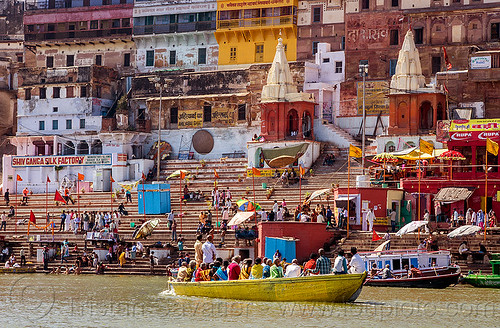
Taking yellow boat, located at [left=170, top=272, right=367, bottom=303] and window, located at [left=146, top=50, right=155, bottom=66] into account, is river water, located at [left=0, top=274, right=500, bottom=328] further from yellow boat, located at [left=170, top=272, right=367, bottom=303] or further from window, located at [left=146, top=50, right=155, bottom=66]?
window, located at [left=146, top=50, right=155, bottom=66]

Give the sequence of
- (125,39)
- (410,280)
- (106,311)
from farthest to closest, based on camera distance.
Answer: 1. (125,39)
2. (410,280)
3. (106,311)

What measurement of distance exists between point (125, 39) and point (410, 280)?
36175 millimetres

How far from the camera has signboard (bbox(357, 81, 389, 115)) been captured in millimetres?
58438

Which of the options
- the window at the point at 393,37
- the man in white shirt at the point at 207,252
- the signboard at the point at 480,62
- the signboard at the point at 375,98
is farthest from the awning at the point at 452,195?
the window at the point at 393,37

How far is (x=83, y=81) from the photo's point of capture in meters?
64.7

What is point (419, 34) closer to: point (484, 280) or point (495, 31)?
point (495, 31)

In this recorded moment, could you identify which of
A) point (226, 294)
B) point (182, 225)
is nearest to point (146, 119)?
point (182, 225)

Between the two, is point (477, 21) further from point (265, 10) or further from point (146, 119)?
point (146, 119)

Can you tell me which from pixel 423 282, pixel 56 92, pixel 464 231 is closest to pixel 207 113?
pixel 56 92

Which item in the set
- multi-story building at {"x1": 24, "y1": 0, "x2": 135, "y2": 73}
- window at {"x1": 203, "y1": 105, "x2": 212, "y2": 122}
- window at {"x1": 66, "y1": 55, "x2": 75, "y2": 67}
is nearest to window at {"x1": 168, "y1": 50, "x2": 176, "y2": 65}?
multi-story building at {"x1": 24, "y1": 0, "x2": 135, "y2": 73}

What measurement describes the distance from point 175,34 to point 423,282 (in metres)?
34.3

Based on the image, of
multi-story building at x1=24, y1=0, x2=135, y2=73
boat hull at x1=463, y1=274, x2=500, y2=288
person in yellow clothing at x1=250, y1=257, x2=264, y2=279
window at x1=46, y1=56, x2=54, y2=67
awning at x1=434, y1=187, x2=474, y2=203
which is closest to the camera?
person in yellow clothing at x1=250, y1=257, x2=264, y2=279

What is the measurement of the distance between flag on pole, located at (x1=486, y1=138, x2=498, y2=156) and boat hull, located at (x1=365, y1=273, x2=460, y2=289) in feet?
34.0

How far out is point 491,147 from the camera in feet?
150
